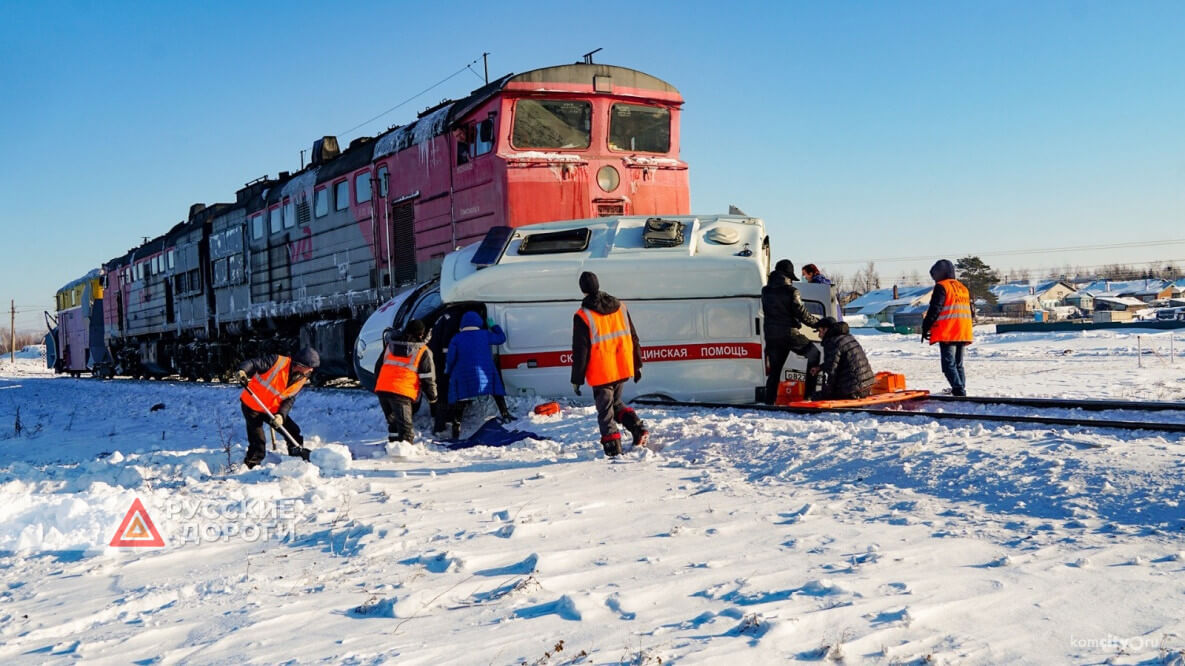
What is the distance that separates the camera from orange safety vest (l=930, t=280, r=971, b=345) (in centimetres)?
894

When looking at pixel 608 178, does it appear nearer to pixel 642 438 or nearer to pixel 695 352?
pixel 695 352

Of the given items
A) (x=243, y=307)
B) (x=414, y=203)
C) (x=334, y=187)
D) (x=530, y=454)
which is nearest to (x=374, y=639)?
(x=530, y=454)

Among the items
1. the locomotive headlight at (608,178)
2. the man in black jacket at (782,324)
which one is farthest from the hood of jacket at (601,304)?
the locomotive headlight at (608,178)

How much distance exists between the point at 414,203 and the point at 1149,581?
33.4 feet

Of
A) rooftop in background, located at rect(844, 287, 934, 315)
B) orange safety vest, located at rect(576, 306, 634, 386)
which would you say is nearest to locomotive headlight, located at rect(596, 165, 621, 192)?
orange safety vest, located at rect(576, 306, 634, 386)

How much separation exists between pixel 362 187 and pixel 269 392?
248 inches

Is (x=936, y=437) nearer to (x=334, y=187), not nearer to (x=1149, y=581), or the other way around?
(x=1149, y=581)

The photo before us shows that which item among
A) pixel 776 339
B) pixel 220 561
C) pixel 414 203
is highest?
pixel 414 203

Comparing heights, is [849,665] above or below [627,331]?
below

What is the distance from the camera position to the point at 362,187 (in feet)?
43.4

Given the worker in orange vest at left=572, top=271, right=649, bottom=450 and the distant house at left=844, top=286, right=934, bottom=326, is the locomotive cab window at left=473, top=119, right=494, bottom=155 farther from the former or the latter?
the distant house at left=844, top=286, right=934, bottom=326

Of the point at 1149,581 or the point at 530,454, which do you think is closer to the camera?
the point at 1149,581

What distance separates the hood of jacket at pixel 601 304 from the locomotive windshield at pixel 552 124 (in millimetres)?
4225

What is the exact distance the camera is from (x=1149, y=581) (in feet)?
10.2
